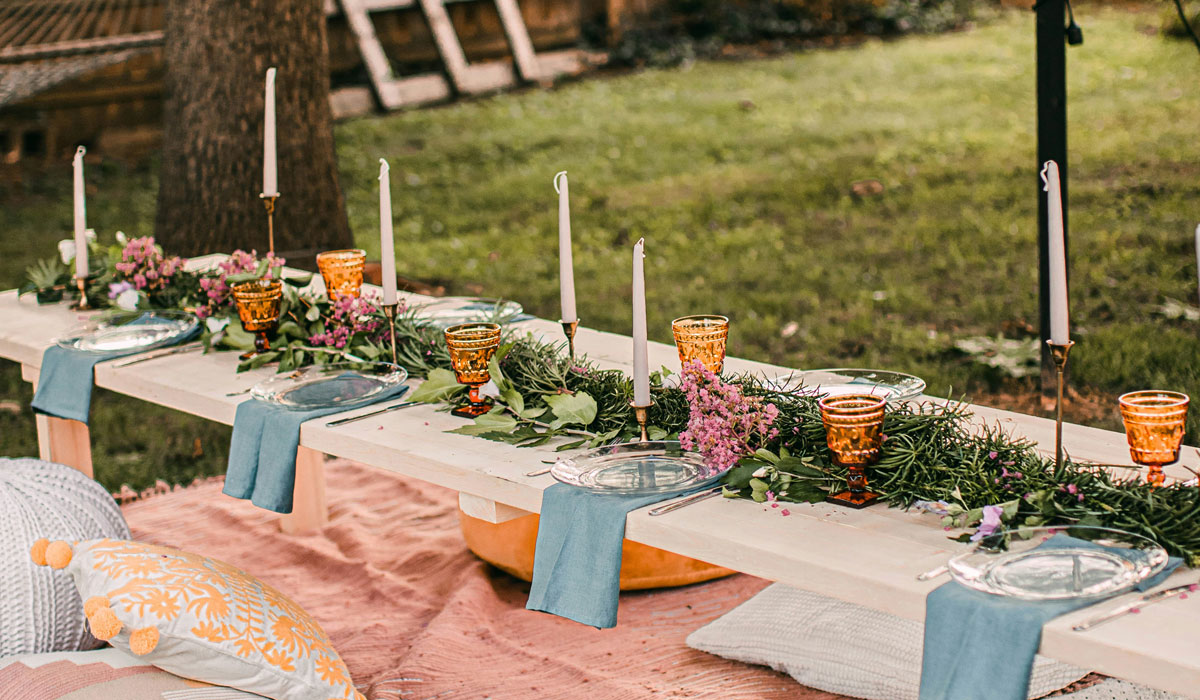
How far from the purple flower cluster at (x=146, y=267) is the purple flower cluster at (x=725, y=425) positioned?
72.3 inches

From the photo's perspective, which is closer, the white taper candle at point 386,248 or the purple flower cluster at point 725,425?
the purple flower cluster at point 725,425

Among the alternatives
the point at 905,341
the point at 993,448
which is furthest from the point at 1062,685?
the point at 905,341

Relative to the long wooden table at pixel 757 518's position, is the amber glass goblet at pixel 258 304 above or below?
above

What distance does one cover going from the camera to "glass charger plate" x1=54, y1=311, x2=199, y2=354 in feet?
9.46

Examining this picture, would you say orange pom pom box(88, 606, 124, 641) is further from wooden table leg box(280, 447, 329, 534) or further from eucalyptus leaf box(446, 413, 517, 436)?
wooden table leg box(280, 447, 329, 534)

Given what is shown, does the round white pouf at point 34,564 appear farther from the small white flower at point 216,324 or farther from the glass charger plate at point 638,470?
the glass charger plate at point 638,470

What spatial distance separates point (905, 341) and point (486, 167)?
4225 millimetres

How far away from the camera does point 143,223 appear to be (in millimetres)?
7660

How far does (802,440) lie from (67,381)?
178 centimetres

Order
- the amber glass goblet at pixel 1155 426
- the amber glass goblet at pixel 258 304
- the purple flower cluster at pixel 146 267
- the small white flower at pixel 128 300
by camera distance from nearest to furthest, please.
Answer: the amber glass goblet at pixel 1155 426, the amber glass goblet at pixel 258 304, the small white flower at pixel 128 300, the purple flower cluster at pixel 146 267

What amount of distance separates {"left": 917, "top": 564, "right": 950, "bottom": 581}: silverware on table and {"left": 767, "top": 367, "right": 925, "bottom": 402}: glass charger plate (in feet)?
1.80

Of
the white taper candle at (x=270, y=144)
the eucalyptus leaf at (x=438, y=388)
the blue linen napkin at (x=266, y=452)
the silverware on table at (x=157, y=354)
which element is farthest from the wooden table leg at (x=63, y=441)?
the eucalyptus leaf at (x=438, y=388)

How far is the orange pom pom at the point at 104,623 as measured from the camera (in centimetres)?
211

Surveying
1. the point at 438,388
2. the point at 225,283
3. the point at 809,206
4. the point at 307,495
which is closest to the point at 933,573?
the point at 438,388
